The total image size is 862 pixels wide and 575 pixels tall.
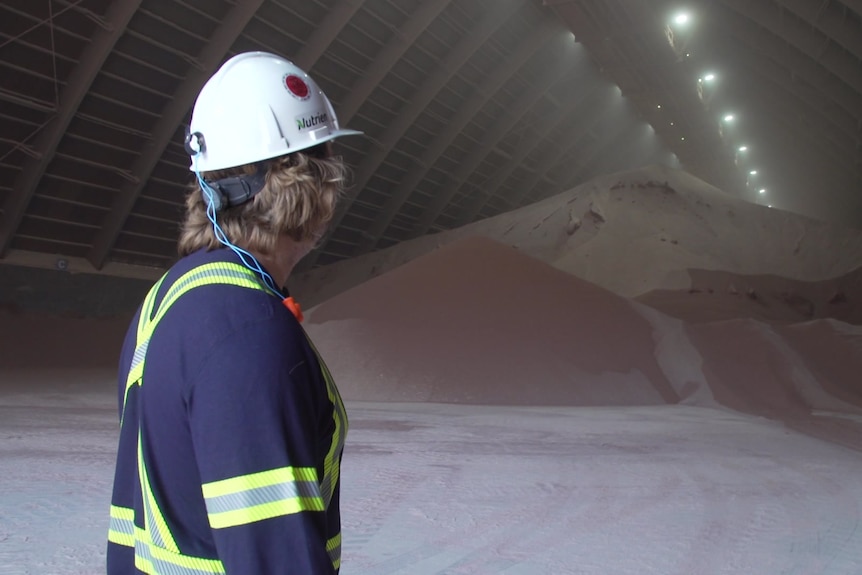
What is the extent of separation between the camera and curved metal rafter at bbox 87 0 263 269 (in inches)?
697

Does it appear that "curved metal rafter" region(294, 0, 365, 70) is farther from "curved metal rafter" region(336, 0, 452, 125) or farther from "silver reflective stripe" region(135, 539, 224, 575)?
"silver reflective stripe" region(135, 539, 224, 575)

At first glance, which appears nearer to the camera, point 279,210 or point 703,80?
point 279,210

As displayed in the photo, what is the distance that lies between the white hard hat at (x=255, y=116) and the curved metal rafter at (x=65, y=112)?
A: 1605 centimetres

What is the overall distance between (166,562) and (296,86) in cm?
108

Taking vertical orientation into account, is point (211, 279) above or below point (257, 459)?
above

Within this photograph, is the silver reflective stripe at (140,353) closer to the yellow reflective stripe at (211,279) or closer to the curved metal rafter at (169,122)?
the yellow reflective stripe at (211,279)

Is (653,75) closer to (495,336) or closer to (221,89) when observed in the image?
(495,336)

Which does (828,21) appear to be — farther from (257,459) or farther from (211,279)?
(257,459)

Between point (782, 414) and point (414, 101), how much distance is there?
605 inches

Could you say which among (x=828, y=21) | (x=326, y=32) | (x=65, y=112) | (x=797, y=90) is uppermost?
(x=797, y=90)

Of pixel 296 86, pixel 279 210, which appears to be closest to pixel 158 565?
pixel 279 210

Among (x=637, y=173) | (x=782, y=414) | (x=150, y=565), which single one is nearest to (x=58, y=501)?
(x=150, y=565)

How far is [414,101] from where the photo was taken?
23562 millimetres

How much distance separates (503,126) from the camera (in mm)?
27188
